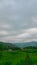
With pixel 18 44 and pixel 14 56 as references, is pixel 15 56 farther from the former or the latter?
pixel 18 44

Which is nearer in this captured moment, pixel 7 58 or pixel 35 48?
pixel 7 58

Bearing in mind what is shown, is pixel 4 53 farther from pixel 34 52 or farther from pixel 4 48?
pixel 34 52

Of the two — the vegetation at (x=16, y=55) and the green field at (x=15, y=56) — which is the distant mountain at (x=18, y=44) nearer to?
the vegetation at (x=16, y=55)

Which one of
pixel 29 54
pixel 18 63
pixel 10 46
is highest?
pixel 10 46

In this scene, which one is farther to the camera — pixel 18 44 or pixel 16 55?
pixel 18 44

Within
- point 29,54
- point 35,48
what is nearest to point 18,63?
point 29,54

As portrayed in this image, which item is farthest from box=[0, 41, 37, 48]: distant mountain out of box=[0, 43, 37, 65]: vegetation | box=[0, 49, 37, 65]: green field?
box=[0, 49, 37, 65]: green field

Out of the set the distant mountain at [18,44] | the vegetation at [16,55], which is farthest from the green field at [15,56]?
the distant mountain at [18,44]

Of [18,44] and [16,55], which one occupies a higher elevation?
[18,44]

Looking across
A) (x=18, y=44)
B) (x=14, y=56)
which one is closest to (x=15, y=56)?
(x=14, y=56)

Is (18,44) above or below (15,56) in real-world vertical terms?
above

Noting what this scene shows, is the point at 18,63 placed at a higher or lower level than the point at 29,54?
lower
